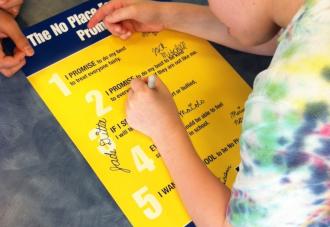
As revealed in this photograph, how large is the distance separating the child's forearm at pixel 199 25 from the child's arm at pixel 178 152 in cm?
15

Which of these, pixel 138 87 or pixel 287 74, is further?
pixel 138 87

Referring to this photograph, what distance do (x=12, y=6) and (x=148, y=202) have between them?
1.37 feet

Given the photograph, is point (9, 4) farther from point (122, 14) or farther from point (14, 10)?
point (122, 14)

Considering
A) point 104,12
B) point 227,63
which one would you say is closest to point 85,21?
point 104,12

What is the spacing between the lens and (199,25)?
0.80 metres

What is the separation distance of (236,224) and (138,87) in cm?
27

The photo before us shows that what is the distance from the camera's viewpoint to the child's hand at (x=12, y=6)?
74 centimetres

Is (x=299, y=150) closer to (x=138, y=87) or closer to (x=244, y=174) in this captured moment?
(x=244, y=174)

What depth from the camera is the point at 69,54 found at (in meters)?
0.74
